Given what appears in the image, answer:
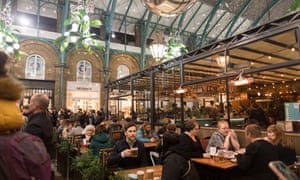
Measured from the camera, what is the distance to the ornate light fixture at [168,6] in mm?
1829

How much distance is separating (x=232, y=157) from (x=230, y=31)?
1677cm

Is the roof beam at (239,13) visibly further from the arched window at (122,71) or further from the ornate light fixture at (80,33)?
the ornate light fixture at (80,33)

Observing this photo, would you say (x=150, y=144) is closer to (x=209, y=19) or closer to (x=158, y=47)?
(x=158, y=47)

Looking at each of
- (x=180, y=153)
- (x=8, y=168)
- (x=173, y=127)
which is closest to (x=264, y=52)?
(x=173, y=127)

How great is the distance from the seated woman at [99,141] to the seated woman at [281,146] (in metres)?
2.90

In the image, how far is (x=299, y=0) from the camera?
2.21m

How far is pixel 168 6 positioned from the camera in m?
1.86

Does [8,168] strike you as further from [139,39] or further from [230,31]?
[230,31]

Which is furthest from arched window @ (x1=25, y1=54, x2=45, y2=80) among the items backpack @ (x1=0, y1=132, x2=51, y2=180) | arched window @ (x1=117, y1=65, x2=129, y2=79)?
backpack @ (x1=0, y1=132, x2=51, y2=180)

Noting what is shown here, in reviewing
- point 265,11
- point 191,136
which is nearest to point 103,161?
point 191,136

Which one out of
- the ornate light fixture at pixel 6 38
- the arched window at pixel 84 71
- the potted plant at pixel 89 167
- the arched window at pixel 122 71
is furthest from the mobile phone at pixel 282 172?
the arched window at pixel 122 71

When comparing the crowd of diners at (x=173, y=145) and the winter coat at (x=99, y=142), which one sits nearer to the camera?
the crowd of diners at (x=173, y=145)

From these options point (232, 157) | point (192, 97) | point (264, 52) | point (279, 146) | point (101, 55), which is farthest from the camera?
point (101, 55)

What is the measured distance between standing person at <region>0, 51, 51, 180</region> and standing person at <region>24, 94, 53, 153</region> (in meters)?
1.75
